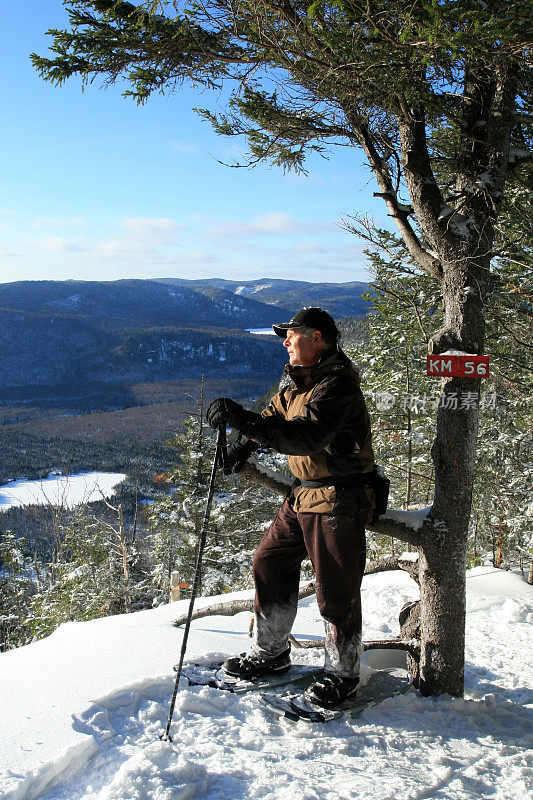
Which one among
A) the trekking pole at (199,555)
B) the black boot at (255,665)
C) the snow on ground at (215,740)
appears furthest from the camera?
the black boot at (255,665)

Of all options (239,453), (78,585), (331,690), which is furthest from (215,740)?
(78,585)

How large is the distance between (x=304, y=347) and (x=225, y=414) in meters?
0.79

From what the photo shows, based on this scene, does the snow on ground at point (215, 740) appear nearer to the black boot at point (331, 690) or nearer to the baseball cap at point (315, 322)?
the black boot at point (331, 690)

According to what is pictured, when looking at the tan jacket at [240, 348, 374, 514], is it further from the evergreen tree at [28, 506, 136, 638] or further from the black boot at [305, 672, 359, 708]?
the evergreen tree at [28, 506, 136, 638]

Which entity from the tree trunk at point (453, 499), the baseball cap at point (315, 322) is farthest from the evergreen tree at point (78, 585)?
the baseball cap at point (315, 322)

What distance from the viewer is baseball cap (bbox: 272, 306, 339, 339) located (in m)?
3.33

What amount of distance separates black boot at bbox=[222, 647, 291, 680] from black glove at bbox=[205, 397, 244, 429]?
1721 millimetres

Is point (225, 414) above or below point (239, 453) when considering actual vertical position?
above

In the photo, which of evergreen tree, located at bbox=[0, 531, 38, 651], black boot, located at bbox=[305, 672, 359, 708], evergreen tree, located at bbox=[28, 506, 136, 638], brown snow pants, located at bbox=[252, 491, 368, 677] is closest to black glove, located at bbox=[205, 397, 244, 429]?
brown snow pants, located at bbox=[252, 491, 368, 677]

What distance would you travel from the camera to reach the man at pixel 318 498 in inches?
115

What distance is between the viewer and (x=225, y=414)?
289 centimetres

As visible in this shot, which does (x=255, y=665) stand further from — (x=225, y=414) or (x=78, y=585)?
(x=78, y=585)

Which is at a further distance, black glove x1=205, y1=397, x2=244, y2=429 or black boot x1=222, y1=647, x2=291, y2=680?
black boot x1=222, y1=647, x2=291, y2=680

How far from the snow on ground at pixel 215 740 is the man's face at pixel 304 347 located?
82.9 inches
